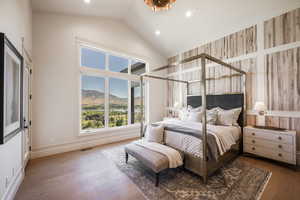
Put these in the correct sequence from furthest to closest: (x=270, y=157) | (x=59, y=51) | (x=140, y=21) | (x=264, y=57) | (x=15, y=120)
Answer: (x=140, y=21)
(x=59, y=51)
(x=264, y=57)
(x=270, y=157)
(x=15, y=120)

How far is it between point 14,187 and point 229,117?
443 centimetres

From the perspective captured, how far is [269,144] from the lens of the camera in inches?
112

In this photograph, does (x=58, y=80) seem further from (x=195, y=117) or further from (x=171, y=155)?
(x=195, y=117)

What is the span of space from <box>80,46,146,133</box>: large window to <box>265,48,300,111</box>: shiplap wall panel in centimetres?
403

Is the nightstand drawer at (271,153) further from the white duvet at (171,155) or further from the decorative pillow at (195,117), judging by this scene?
the white duvet at (171,155)

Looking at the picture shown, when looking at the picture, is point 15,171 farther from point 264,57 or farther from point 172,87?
point 264,57

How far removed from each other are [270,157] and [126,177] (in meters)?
3.13

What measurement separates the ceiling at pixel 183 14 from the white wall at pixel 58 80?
35 cm

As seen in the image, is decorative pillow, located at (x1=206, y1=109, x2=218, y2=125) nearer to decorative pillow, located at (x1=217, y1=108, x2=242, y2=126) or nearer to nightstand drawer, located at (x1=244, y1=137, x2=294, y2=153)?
decorative pillow, located at (x1=217, y1=108, x2=242, y2=126)

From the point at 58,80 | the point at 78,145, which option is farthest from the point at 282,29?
the point at 78,145

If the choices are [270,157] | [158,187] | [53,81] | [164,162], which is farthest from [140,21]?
[270,157]

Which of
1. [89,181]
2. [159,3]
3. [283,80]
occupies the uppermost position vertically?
[159,3]

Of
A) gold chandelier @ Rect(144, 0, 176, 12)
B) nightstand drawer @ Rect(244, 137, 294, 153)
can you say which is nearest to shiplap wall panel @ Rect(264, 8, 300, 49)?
nightstand drawer @ Rect(244, 137, 294, 153)

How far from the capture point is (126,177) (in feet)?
7.79
